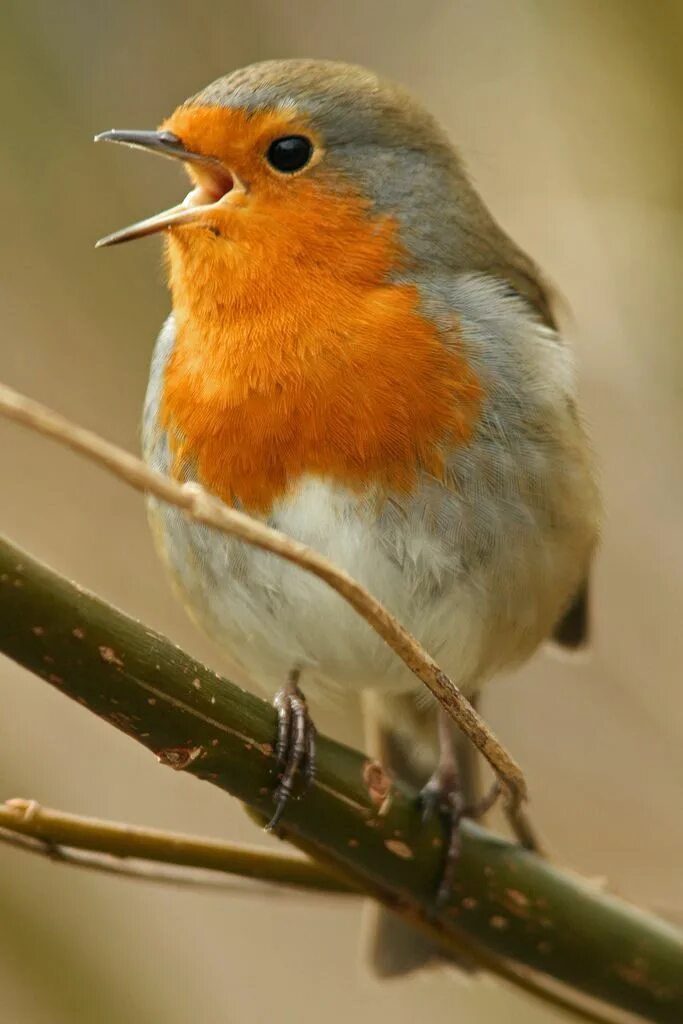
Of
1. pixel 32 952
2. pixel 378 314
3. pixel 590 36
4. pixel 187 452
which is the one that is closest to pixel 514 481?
pixel 378 314

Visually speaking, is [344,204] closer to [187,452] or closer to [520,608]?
[187,452]

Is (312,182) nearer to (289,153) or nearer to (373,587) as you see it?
(289,153)

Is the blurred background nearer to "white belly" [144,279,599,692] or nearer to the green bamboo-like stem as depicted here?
"white belly" [144,279,599,692]

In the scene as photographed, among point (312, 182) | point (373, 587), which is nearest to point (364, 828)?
point (373, 587)

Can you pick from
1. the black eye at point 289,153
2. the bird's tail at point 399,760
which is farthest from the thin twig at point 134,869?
the black eye at point 289,153

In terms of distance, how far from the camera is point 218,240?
2.42 m

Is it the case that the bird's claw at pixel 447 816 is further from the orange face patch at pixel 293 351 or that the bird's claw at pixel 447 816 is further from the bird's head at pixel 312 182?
the bird's head at pixel 312 182

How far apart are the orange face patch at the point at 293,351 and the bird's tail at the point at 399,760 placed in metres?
0.72

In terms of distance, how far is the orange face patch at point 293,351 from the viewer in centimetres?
233

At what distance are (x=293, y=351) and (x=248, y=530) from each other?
1.17m

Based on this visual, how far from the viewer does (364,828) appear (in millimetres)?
1855

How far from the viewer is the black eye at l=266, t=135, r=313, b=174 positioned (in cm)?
250

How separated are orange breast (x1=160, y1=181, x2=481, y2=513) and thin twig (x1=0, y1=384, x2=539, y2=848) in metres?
0.80

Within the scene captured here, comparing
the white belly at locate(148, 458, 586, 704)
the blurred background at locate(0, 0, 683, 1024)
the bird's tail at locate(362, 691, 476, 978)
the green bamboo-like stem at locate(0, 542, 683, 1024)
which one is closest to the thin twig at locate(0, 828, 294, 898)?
the green bamboo-like stem at locate(0, 542, 683, 1024)
